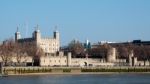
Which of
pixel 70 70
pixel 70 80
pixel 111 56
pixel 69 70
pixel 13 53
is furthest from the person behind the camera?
pixel 111 56

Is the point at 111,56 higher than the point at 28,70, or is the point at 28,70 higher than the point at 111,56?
the point at 111,56

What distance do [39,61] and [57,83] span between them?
189 ft

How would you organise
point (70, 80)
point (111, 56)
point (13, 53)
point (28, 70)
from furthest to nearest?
point (111, 56)
point (13, 53)
point (28, 70)
point (70, 80)

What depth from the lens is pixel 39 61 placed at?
144m

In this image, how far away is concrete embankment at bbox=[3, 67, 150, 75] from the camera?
410 feet

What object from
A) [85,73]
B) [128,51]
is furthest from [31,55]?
[128,51]

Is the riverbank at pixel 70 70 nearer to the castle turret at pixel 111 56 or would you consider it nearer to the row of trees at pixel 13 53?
the row of trees at pixel 13 53

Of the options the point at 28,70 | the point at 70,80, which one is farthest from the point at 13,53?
the point at 70,80

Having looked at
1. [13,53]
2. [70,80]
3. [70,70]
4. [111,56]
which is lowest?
[70,80]

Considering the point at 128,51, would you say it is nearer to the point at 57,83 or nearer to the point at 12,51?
the point at 12,51

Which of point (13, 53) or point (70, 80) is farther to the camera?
point (13, 53)

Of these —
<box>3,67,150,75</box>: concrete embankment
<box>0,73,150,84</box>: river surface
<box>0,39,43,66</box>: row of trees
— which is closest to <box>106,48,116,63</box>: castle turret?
<box>3,67,150,75</box>: concrete embankment

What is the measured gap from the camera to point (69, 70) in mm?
135625

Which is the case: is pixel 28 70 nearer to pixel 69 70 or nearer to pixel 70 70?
pixel 69 70
